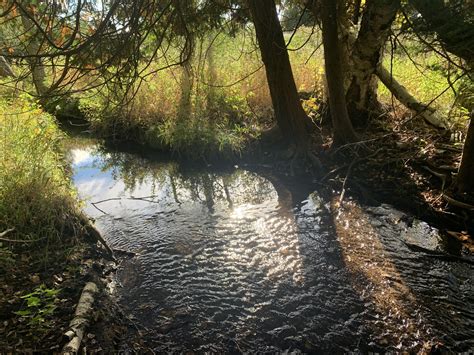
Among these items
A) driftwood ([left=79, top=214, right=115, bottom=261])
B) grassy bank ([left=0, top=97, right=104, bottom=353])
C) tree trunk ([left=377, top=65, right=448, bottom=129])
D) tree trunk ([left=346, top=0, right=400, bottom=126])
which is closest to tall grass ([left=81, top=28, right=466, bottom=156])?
tree trunk ([left=377, top=65, right=448, bottom=129])

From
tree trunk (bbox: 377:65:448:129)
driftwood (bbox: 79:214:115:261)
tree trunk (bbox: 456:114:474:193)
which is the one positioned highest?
tree trunk (bbox: 377:65:448:129)

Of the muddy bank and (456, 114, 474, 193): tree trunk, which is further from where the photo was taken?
(456, 114, 474, 193): tree trunk

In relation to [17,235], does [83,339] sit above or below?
below

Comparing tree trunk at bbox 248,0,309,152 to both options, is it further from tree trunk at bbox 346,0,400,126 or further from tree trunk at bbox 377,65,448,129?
tree trunk at bbox 377,65,448,129

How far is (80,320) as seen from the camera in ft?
10.3

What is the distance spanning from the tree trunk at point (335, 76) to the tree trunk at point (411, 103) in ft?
2.67

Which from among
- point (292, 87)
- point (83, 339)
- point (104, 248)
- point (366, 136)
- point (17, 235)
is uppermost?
point (292, 87)

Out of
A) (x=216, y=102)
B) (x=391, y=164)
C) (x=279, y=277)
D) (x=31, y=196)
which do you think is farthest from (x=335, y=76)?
(x=31, y=196)

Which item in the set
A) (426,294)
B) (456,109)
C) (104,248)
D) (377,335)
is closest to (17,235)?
(104,248)

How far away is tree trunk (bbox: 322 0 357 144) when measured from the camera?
537cm

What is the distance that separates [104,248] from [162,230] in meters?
0.85

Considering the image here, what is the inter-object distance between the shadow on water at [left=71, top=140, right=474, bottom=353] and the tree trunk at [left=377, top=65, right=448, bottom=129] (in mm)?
1903

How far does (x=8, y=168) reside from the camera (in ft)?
14.9

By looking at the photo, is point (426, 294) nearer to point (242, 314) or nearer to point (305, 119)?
point (242, 314)
